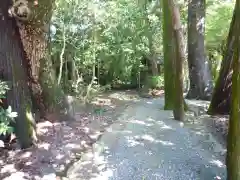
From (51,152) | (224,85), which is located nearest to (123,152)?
(51,152)

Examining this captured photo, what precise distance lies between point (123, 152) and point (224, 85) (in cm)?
386

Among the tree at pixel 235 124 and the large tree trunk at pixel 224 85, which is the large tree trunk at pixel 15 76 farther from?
the large tree trunk at pixel 224 85

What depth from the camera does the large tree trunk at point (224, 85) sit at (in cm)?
789

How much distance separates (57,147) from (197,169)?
2.45 m

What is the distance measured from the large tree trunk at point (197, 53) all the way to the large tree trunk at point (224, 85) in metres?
3.60

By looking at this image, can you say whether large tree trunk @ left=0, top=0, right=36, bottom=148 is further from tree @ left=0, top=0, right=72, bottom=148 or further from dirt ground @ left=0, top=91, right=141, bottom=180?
dirt ground @ left=0, top=91, right=141, bottom=180

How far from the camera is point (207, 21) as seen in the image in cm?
1656

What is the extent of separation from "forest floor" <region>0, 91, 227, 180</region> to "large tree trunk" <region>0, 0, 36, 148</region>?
1.06 feet

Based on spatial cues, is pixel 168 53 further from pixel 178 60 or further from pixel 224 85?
pixel 224 85

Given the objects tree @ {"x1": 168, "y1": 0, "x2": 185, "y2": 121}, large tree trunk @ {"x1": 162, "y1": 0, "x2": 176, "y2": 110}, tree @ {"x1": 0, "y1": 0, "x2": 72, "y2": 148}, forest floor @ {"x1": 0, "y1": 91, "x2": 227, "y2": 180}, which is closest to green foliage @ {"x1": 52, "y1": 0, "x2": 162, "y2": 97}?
large tree trunk @ {"x1": 162, "y1": 0, "x2": 176, "y2": 110}

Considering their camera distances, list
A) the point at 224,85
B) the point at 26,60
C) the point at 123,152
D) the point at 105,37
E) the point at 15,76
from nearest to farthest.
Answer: the point at 15,76, the point at 123,152, the point at 26,60, the point at 224,85, the point at 105,37

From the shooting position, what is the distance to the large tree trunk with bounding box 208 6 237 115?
25.9ft

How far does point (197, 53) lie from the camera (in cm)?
1203

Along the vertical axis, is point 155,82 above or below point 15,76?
below
